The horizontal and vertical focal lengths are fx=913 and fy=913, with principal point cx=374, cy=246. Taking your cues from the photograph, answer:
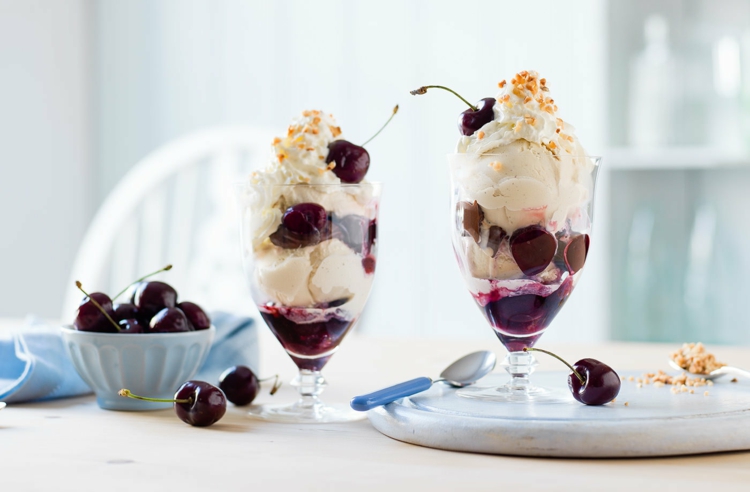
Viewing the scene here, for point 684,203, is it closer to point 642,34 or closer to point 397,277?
point 642,34

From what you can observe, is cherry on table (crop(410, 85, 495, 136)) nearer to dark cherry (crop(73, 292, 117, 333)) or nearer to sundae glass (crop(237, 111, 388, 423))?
sundae glass (crop(237, 111, 388, 423))

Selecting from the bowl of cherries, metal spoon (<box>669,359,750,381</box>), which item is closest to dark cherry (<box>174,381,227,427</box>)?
the bowl of cherries

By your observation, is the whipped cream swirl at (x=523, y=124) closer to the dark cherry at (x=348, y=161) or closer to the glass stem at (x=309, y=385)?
the dark cherry at (x=348, y=161)

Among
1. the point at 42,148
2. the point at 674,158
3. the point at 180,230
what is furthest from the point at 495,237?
the point at 42,148

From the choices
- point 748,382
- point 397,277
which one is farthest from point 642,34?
point 748,382

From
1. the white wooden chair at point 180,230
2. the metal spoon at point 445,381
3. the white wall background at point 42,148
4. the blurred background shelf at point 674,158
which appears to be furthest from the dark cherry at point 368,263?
the white wall background at point 42,148

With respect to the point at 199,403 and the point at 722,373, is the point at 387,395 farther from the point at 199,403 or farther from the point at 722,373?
the point at 722,373
